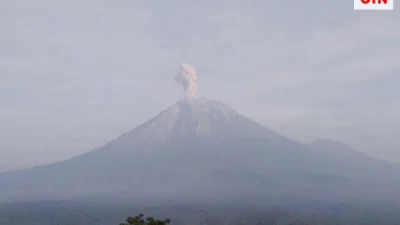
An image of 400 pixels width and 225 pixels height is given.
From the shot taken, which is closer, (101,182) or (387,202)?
(387,202)

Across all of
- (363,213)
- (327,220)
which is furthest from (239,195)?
(327,220)

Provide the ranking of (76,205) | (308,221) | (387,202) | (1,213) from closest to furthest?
1. (308,221)
2. (1,213)
3. (76,205)
4. (387,202)

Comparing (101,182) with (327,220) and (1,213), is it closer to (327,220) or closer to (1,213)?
(1,213)

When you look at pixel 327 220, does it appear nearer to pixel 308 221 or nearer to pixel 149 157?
Answer: pixel 308 221

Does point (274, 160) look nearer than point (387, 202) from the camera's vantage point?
No

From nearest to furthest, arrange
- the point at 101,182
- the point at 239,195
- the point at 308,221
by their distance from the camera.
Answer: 1. the point at 308,221
2. the point at 239,195
3. the point at 101,182

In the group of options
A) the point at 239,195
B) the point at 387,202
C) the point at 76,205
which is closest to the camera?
the point at 76,205

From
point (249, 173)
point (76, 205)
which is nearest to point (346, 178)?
point (249, 173)

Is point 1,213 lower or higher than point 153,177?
lower

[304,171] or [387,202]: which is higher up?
[304,171]
